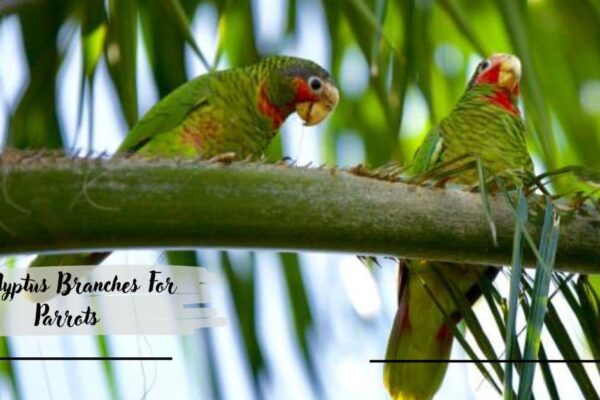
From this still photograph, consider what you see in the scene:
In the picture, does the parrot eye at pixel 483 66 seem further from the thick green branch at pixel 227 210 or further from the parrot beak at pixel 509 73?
the thick green branch at pixel 227 210

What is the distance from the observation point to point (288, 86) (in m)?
2.16

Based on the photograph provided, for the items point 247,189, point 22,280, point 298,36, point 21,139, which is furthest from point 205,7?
point 247,189

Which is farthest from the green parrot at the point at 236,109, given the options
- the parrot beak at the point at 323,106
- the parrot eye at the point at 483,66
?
the parrot eye at the point at 483,66

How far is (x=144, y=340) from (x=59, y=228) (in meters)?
0.32

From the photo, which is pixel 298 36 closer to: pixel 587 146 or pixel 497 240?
pixel 587 146

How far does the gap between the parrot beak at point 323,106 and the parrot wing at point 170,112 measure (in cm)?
20

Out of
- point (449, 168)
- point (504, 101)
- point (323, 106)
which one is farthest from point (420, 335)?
point (504, 101)

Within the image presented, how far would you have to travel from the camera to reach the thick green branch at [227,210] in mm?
1060

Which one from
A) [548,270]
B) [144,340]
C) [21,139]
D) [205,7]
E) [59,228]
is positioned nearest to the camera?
[548,270]

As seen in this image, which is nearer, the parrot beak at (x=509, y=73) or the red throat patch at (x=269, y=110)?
the red throat patch at (x=269, y=110)

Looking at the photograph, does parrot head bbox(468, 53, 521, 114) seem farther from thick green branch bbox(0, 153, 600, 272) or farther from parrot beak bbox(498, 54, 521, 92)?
thick green branch bbox(0, 153, 600, 272)

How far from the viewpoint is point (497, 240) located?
1.17 m

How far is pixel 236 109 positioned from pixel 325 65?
0.30 meters

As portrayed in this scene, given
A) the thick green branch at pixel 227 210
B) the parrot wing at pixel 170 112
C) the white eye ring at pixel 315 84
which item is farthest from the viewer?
the white eye ring at pixel 315 84
